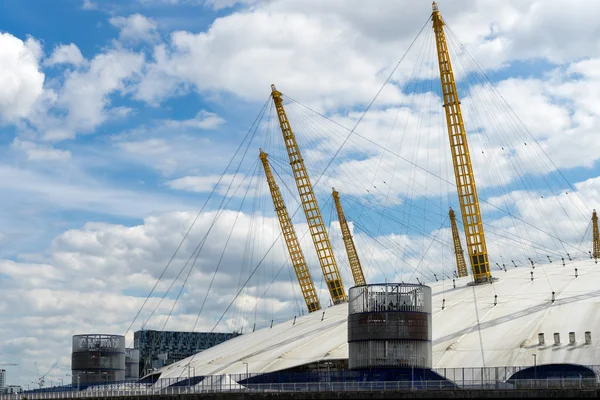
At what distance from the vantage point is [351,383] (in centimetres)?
7881

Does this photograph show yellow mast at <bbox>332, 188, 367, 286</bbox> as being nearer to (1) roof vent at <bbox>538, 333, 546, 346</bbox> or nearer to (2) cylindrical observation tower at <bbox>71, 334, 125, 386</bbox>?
(2) cylindrical observation tower at <bbox>71, 334, 125, 386</bbox>

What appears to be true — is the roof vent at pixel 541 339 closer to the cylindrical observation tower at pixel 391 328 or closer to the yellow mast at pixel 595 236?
the cylindrical observation tower at pixel 391 328

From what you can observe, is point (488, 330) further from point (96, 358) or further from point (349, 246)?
point (349, 246)

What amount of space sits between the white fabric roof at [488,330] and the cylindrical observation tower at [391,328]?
197 inches

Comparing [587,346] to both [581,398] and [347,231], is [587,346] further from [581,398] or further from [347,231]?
[347,231]

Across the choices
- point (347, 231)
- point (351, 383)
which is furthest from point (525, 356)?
point (347, 231)

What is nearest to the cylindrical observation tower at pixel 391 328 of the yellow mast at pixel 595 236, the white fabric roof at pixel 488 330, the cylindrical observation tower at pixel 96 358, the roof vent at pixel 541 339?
the white fabric roof at pixel 488 330

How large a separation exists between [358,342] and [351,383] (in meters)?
6.63

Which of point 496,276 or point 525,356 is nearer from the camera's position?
point 525,356

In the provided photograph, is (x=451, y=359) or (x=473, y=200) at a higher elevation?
(x=473, y=200)

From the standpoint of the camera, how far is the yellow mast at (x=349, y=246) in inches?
7618

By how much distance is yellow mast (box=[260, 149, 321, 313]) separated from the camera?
17212 centimetres

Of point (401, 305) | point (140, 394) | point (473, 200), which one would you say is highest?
point (473, 200)

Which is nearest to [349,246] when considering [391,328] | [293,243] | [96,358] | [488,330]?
[293,243]
